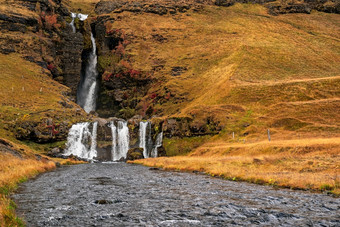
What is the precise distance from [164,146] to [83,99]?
4921cm

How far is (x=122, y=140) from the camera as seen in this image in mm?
61531

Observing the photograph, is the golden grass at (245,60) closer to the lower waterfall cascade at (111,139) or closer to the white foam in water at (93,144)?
the lower waterfall cascade at (111,139)

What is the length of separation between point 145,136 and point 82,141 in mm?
13857

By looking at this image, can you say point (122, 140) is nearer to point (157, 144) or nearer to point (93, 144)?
point (93, 144)

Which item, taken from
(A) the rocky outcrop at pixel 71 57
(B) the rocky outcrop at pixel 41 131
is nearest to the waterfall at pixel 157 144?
(B) the rocky outcrop at pixel 41 131

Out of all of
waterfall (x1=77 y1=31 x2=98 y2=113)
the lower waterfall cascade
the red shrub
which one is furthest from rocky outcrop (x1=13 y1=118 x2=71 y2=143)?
the red shrub

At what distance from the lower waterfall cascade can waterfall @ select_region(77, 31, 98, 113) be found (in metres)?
31.6

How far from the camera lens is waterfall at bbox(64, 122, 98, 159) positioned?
59625 mm

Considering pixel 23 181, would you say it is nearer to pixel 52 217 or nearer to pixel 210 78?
pixel 52 217

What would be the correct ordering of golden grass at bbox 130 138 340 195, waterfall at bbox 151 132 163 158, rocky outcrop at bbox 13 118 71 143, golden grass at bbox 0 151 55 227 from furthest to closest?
waterfall at bbox 151 132 163 158, rocky outcrop at bbox 13 118 71 143, golden grass at bbox 130 138 340 195, golden grass at bbox 0 151 55 227

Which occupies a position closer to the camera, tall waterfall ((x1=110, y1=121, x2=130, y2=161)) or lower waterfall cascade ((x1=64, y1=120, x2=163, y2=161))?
Result: lower waterfall cascade ((x1=64, y1=120, x2=163, y2=161))

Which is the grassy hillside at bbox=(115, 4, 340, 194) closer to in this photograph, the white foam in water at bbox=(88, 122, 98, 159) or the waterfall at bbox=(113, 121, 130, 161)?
the waterfall at bbox=(113, 121, 130, 161)

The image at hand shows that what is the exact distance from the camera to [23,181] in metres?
23.3

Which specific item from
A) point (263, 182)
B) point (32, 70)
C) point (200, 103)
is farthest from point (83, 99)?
point (263, 182)
